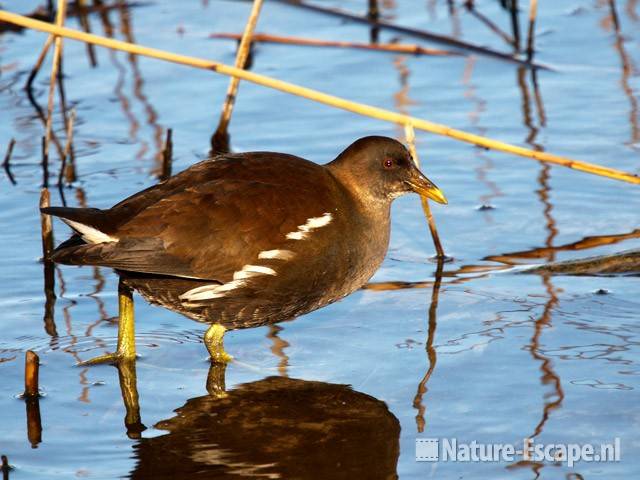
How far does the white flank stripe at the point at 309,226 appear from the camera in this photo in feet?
16.9

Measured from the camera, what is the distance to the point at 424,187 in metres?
5.68

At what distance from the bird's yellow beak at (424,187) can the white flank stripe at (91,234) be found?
1522 mm

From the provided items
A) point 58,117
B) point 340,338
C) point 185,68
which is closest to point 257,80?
point 340,338

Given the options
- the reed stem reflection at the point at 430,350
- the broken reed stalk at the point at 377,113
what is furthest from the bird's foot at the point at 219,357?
the broken reed stalk at the point at 377,113

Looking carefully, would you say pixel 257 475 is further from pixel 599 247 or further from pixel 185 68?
pixel 185 68

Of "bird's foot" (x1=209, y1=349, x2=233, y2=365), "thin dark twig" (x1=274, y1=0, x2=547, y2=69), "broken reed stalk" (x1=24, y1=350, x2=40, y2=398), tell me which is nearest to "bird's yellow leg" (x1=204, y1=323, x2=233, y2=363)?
"bird's foot" (x1=209, y1=349, x2=233, y2=365)

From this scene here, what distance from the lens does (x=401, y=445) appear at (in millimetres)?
4547

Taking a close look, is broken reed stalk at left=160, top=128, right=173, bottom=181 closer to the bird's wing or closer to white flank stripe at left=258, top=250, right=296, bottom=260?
the bird's wing

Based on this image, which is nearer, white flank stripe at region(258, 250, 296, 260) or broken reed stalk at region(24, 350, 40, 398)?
broken reed stalk at region(24, 350, 40, 398)

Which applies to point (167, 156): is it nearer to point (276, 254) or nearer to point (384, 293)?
point (384, 293)

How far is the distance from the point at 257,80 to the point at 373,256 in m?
0.98

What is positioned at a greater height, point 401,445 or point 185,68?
point 185,68

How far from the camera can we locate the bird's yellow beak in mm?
5664

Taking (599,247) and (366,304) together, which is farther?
(599,247)
